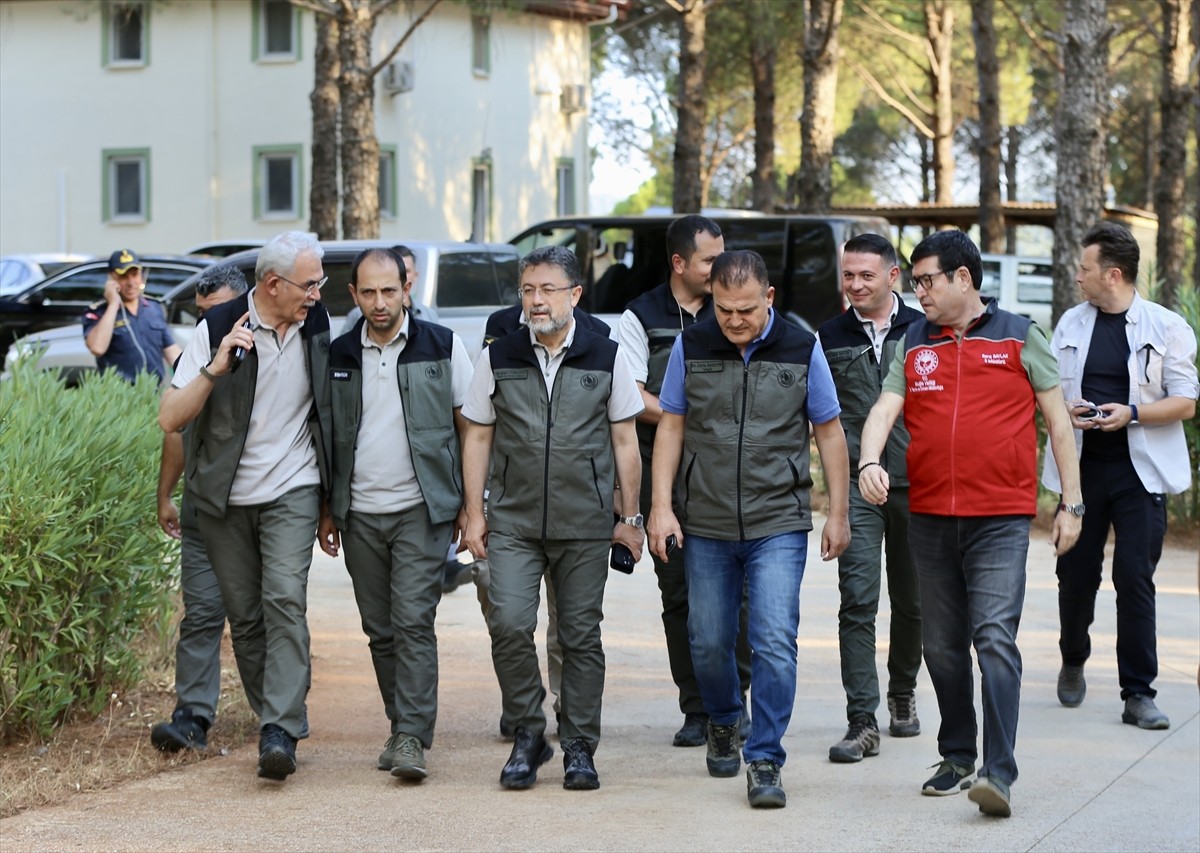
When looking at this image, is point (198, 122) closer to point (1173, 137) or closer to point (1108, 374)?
point (1173, 137)

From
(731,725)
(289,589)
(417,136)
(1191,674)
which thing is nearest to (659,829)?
(731,725)

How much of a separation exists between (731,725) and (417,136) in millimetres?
29061

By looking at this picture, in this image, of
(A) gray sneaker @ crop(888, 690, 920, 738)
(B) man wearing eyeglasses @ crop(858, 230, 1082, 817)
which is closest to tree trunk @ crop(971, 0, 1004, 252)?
(A) gray sneaker @ crop(888, 690, 920, 738)

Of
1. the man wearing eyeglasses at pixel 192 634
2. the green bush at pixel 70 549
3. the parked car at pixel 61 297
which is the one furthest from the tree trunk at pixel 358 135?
the man wearing eyeglasses at pixel 192 634

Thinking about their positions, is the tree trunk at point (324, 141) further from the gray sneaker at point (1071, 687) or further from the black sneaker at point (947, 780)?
the black sneaker at point (947, 780)

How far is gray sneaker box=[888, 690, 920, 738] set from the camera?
686 centimetres

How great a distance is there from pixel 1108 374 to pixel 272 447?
3.37m

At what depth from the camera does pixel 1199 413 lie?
1180 cm

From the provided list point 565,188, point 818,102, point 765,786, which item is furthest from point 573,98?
point 765,786

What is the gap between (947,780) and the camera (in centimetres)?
591

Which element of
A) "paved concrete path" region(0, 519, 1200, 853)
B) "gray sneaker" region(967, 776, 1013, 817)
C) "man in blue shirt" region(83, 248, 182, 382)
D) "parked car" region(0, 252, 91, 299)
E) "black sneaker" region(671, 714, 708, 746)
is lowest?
"paved concrete path" region(0, 519, 1200, 853)

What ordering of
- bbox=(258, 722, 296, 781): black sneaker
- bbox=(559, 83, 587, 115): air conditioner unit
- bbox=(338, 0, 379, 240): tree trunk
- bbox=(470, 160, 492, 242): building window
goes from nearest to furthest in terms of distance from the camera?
bbox=(258, 722, 296, 781): black sneaker → bbox=(338, 0, 379, 240): tree trunk → bbox=(470, 160, 492, 242): building window → bbox=(559, 83, 587, 115): air conditioner unit

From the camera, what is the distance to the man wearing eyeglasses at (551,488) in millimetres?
6062

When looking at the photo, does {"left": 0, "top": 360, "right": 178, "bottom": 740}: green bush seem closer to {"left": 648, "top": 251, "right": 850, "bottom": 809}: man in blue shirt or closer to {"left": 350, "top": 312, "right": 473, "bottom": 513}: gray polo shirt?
{"left": 350, "top": 312, "right": 473, "bottom": 513}: gray polo shirt
